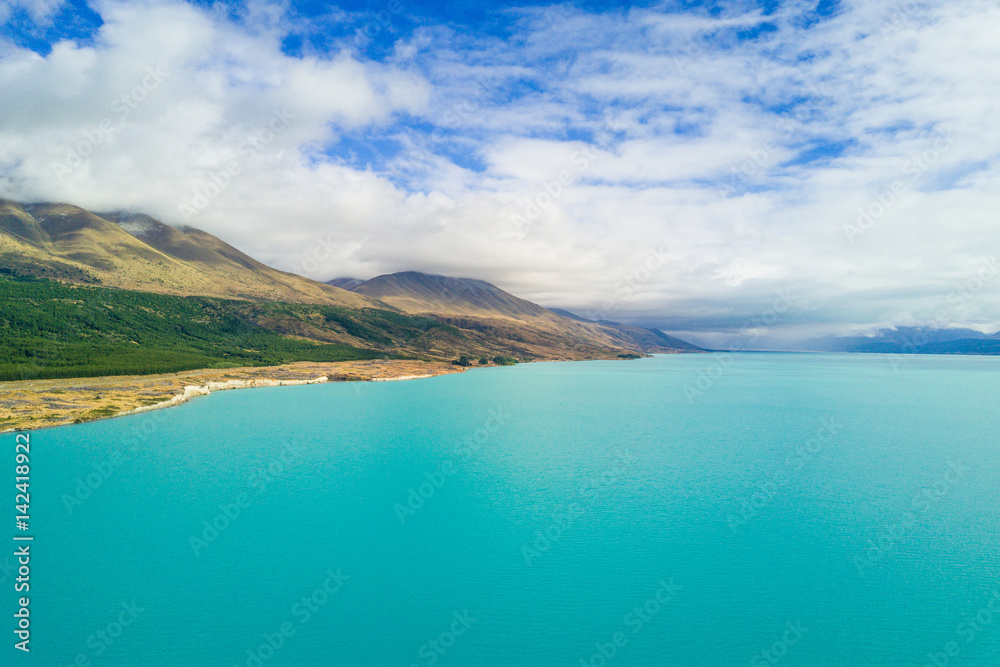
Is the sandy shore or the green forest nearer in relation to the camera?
the sandy shore

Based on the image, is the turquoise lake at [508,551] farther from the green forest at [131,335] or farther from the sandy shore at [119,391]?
the green forest at [131,335]

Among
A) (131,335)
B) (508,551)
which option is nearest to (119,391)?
(131,335)

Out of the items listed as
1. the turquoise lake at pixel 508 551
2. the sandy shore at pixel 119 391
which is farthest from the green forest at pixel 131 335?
the turquoise lake at pixel 508 551

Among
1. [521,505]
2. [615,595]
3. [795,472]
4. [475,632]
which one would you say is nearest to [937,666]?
[615,595]

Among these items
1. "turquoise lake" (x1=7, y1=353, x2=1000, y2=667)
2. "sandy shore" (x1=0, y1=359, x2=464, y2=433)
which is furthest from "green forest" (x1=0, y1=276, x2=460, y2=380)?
"turquoise lake" (x1=7, y1=353, x2=1000, y2=667)

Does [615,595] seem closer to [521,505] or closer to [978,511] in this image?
[521,505]

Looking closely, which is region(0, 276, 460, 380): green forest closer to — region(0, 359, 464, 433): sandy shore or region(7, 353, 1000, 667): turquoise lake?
region(0, 359, 464, 433): sandy shore

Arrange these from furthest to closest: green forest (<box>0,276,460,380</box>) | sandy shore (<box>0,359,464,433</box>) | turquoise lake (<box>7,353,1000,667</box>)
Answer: green forest (<box>0,276,460,380</box>) < sandy shore (<box>0,359,464,433</box>) < turquoise lake (<box>7,353,1000,667</box>)
